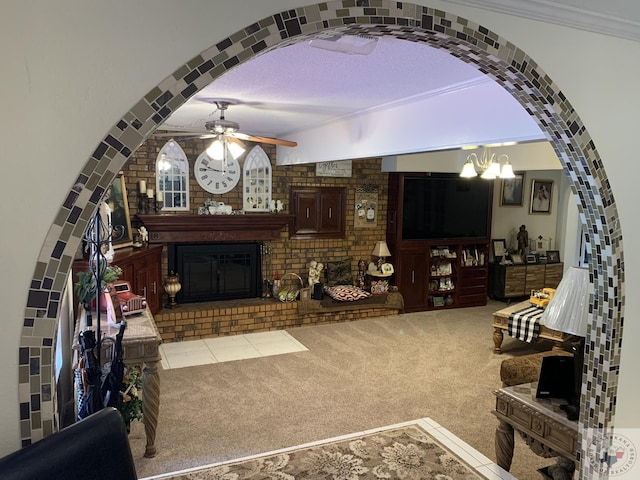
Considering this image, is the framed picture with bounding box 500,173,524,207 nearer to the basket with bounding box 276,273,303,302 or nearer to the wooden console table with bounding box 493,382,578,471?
the basket with bounding box 276,273,303,302

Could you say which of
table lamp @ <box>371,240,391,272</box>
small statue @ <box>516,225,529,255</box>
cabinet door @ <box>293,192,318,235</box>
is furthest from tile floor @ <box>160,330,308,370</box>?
small statue @ <box>516,225,529,255</box>

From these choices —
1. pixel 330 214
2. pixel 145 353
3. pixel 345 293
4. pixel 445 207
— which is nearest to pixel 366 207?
pixel 330 214

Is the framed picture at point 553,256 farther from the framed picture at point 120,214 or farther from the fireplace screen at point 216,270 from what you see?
the framed picture at point 120,214

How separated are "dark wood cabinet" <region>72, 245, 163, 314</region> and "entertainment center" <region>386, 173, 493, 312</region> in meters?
3.27

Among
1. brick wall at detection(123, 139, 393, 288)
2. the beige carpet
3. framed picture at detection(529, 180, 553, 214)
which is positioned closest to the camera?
the beige carpet

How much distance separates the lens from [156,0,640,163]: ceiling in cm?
232

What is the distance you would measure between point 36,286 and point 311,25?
33.6 inches

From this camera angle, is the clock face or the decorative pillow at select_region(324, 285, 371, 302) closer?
the clock face

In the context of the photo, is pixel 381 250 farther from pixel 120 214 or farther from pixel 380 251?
pixel 120 214

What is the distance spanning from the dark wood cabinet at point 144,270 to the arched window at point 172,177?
614mm

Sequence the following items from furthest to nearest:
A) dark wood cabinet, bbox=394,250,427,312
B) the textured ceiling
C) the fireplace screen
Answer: dark wood cabinet, bbox=394,250,427,312
the fireplace screen
the textured ceiling

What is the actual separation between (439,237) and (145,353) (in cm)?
508

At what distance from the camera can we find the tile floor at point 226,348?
4992 mm

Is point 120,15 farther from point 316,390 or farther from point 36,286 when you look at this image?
point 316,390
